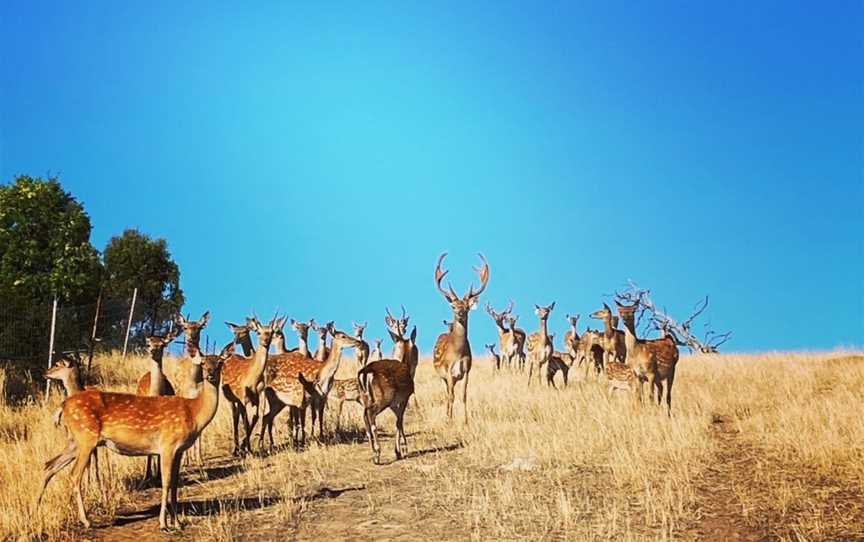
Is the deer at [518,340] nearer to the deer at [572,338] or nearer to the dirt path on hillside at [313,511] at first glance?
the deer at [572,338]

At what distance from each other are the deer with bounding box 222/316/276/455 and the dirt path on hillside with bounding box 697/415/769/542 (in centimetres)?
664

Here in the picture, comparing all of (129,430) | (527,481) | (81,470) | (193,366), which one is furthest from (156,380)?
(527,481)

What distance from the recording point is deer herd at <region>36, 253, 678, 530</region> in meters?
8.52

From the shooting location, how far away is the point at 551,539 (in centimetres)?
788

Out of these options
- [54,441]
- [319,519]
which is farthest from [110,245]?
[319,519]

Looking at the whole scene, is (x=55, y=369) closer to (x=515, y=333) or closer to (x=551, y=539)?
(x=551, y=539)

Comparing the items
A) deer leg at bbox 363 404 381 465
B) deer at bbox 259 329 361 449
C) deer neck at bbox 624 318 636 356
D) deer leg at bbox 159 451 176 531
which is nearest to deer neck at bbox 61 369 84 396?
deer leg at bbox 159 451 176 531

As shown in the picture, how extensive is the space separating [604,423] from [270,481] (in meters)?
5.83

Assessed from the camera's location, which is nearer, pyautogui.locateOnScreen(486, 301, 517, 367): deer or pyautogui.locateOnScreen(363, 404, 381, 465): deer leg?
pyautogui.locateOnScreen(363, 404, 381, 465): deer leg

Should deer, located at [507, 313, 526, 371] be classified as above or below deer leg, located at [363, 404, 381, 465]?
above

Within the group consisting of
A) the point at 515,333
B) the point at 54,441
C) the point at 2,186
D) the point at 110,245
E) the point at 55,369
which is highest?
the point at 110,245

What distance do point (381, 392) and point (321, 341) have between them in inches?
263

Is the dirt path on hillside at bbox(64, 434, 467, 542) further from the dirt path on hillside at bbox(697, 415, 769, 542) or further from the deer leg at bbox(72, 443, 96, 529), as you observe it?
the dirt path on hillside at bbox(697, 415, 769, 542)

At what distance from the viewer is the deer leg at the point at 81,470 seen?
8312 millimetres
